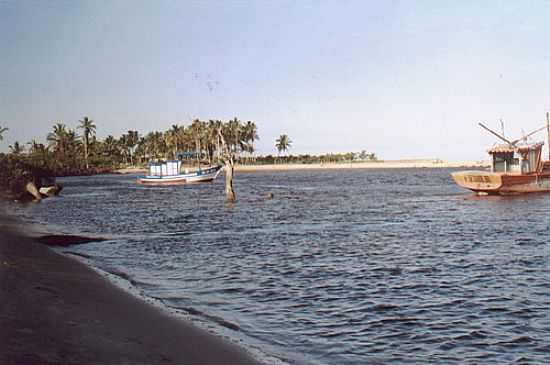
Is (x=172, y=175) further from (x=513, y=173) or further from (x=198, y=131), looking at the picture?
(x=198, y=131)

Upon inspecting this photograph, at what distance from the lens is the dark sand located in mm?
6203

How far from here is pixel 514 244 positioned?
832 inches

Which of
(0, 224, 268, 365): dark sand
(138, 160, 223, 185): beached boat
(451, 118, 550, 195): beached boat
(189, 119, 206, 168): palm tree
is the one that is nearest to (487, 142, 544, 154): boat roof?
(451, 118, 550, 195): beached boat

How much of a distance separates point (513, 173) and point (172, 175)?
6015 centimetres

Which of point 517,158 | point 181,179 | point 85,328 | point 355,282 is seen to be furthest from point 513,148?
point 181,179

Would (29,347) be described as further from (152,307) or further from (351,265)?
(351,265)

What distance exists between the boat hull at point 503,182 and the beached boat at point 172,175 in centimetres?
5329

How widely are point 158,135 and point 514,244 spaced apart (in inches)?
7293

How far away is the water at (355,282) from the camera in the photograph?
9.15 meters

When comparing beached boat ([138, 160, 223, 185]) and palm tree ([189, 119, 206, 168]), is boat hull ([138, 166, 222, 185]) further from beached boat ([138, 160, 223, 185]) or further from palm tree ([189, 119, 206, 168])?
palm tree ([189, 119, 206, 168])

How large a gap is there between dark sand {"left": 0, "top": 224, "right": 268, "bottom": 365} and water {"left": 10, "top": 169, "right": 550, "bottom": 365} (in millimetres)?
1089

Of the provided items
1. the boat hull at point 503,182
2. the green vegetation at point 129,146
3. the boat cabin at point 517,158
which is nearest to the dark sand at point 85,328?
the boat hull at point 503,182

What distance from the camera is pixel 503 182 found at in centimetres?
4816

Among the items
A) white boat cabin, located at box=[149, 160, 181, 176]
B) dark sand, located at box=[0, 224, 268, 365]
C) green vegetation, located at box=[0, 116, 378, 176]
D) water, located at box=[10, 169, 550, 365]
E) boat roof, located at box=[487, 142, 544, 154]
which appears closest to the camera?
dark sand, located at box=[0, 224, 268, 365]
